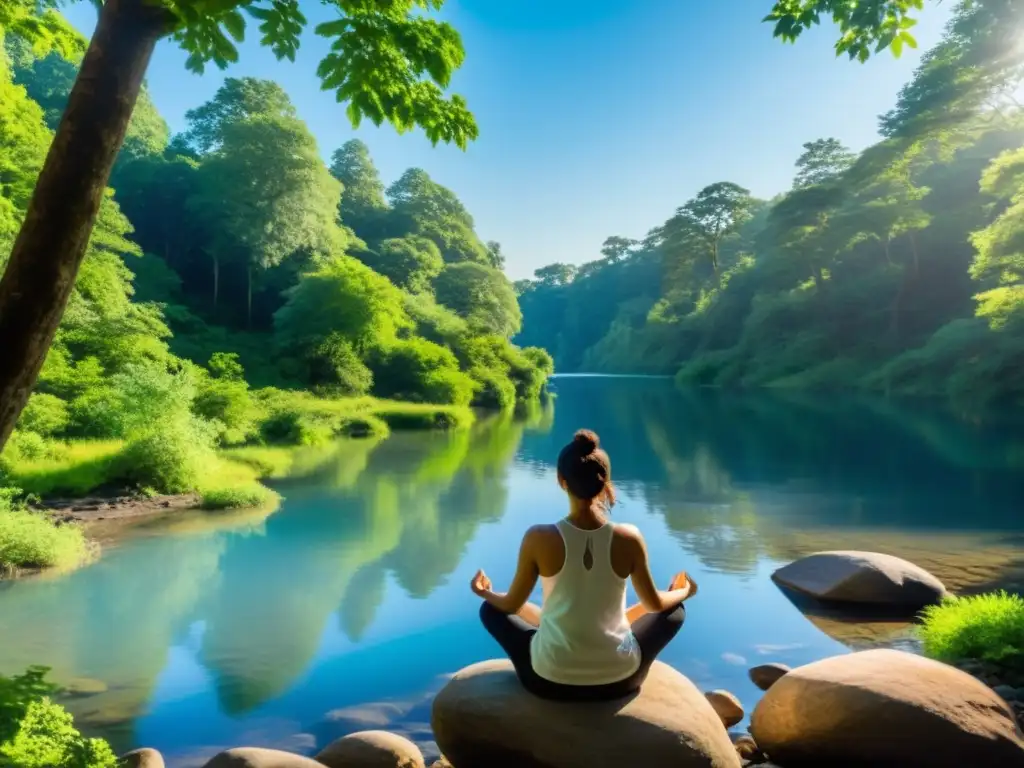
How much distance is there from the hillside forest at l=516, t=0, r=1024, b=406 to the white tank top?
18366 millimetres

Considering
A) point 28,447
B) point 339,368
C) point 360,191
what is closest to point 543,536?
point 28,447

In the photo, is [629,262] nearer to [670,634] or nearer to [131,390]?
[131,390]

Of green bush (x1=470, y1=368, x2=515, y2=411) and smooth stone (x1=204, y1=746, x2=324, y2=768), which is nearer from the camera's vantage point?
smooth stone (x1=204, y1=746, x2=324, y2=768)

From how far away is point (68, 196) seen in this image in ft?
7.07

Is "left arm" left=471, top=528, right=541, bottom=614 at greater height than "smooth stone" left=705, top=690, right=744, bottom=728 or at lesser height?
greater

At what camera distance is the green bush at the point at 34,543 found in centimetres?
819

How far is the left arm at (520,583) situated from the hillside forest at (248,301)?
1038 cm

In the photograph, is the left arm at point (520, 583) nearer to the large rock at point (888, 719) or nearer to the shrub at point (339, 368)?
the large rock at point (888, 719)

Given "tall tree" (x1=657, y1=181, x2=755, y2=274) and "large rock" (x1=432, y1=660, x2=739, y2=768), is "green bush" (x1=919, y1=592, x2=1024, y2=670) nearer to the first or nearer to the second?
"large rock" (x1=432, y1=660, x2=739, y2=768)

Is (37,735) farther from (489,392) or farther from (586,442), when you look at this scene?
(489,392)

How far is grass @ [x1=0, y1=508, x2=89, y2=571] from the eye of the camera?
8180mm

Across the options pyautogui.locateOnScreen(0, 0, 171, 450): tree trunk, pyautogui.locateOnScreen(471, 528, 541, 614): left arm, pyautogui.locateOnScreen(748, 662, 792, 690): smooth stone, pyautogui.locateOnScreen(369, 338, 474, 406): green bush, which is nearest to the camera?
pyautogui.locateOnScreen(0, 0, 171, 450): tree trunk

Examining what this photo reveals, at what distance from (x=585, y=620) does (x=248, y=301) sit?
1363 inches

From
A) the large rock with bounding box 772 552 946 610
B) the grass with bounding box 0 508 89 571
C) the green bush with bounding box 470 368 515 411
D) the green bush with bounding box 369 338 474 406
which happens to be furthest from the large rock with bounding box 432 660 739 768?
the green bush with bounding box 470 368 515 411
